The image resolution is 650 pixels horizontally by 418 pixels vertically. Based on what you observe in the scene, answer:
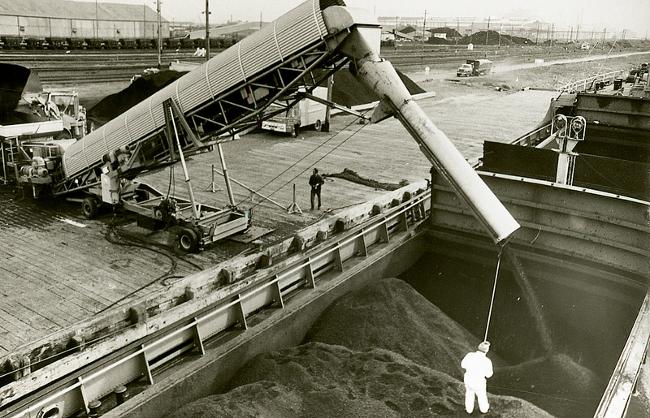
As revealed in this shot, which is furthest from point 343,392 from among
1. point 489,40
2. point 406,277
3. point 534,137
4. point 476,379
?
point 489,40

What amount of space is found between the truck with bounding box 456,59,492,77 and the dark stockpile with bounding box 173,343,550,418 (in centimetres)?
5934

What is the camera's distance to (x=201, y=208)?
1526 cm

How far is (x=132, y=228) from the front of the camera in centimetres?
1481

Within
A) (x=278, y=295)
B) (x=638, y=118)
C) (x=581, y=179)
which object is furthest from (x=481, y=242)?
(x=638, y=118)

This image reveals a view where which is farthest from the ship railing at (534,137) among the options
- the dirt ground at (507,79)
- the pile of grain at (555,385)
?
the dirt ground at (507,79)

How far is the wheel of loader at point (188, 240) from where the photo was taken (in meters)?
13.0

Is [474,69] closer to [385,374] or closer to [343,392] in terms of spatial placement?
[385,374]

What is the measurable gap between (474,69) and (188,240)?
5803 centimetres

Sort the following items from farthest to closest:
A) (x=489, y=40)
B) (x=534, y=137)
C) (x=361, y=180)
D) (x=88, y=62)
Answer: (x=489, y=40)
(x=88, y=62)
(x=534, y=137)
(x=361, y=180)

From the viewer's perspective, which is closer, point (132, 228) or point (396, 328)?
point (396, 328)

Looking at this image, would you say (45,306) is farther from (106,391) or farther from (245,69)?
(245,69)

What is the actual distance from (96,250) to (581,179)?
36.5ft

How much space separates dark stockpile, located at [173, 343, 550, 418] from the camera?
23.9ft

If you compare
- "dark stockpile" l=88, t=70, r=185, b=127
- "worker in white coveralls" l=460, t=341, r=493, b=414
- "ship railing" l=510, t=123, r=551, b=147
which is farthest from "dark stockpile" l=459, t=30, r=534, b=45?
"worker in white coveralls" l=460, t=341, r=493, b=414
